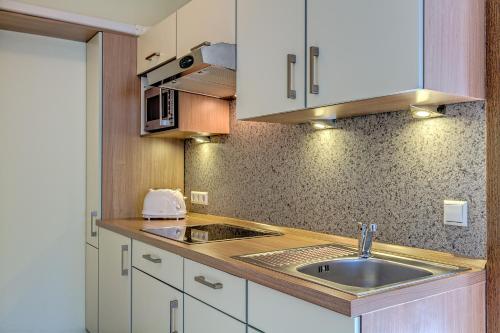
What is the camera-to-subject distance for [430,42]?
1193 mm

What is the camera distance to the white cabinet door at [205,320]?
1.44m

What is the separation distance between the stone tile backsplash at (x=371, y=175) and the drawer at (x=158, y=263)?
2.03ft

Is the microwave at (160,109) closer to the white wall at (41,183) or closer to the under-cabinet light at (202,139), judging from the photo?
the under-cabinet light at (202,139)

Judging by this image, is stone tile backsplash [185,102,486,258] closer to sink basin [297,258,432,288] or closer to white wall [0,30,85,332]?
sink basin [297,258,432,288]

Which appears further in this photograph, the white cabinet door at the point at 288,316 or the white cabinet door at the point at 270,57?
the white cabinet door at the point at 270,57

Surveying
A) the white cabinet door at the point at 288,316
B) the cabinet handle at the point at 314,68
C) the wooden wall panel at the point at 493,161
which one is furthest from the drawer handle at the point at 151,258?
the wooden wall panel at the point at 493,161

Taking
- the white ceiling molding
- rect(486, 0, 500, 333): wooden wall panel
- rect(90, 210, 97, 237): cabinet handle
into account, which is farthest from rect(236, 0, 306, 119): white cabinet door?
rect(90, 210, 97, 237): cabinet handle

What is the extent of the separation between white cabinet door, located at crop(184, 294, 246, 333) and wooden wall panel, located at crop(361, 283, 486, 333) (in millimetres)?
481

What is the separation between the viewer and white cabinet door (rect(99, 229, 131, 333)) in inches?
91.5

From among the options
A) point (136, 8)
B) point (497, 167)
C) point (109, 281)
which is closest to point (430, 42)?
point (497, 167)

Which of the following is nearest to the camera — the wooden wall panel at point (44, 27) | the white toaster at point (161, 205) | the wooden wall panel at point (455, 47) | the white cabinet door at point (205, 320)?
the wooden wall panel at point (455, 47)

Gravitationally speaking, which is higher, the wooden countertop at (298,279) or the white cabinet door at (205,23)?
the white cabinet door at (205,23)

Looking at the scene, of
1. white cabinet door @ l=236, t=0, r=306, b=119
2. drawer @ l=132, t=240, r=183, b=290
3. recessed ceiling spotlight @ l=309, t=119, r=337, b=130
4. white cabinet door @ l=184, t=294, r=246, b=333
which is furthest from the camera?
recessed ceiling spotlight @ l=309, t=119, r=337, b=130

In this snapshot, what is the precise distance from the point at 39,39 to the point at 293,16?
79.3 inches
